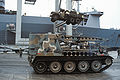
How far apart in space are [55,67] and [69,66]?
3.48 ft

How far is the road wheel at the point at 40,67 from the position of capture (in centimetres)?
1205

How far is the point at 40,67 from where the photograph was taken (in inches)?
480

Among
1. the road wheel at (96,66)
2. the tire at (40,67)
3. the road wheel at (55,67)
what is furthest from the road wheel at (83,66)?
the tire at (40,67)

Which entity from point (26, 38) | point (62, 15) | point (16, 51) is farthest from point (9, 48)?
point (62, 15)

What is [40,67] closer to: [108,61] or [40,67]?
[40,67]

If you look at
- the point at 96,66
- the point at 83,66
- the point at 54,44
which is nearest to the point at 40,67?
the point at 54,44

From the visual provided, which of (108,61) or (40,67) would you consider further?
(108,61)

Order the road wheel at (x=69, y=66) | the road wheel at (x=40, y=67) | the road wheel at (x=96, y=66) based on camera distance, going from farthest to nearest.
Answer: the road wheel at (x=96, y=66) < the road wheel at (x=69, y=66) < the road wheel at (x=40, y=67)

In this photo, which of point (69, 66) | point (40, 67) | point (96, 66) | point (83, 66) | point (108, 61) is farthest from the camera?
point (108, 61)

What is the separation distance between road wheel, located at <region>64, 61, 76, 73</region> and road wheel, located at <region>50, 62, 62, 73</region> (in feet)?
1.50

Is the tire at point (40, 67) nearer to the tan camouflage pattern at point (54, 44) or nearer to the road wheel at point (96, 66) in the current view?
the tan camouflage pattern at point (54, 44)

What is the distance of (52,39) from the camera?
1239 centimetres

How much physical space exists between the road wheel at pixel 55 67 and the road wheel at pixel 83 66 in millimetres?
1537

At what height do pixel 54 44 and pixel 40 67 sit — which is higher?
pixel 54 44
